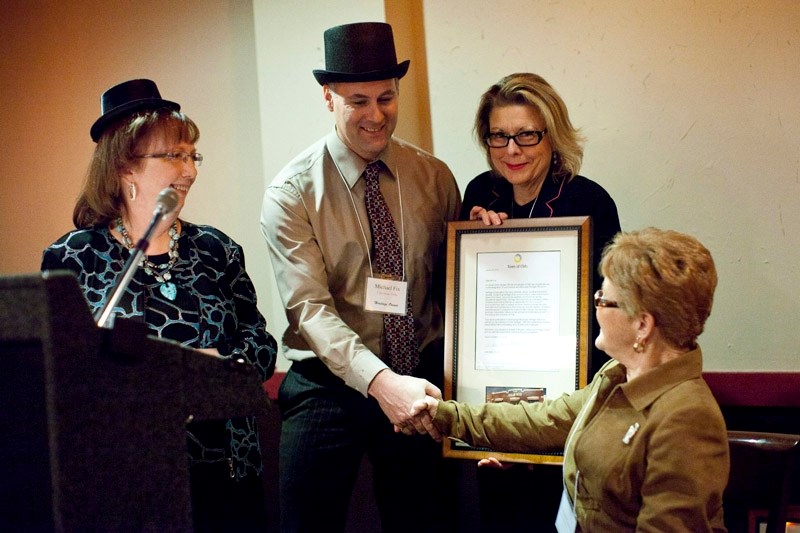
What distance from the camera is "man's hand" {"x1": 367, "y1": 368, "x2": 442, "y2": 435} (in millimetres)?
2629

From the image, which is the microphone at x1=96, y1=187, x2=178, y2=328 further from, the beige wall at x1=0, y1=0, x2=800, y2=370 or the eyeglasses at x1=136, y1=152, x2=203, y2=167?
the beige wall at x1=0, y1=0, x2=800, y2=370

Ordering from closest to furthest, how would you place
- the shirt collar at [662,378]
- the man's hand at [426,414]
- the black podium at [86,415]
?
the black podium at [86,415] → the shirt collar at [662,378] → the man's hand at [426,414]

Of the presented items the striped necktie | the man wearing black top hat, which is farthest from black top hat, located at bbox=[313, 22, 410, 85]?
the striped necktie

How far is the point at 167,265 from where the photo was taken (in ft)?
8.24

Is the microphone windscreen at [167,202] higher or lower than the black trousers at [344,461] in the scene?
higher

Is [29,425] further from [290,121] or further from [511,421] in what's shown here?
[290,121]

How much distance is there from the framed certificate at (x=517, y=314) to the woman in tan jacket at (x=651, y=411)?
400 millimetres

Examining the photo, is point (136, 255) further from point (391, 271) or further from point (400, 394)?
point (391, 271)

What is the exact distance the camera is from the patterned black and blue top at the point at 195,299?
2.44m

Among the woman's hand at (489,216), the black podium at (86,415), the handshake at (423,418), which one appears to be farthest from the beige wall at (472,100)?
the black podium at (86,415)

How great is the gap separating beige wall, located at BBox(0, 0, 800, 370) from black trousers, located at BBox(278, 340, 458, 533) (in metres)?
0.95

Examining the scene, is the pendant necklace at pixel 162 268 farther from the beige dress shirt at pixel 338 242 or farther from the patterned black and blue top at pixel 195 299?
the beige dress shirt at pixel 338 242

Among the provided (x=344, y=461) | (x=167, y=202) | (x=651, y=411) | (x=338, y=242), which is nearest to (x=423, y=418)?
(x=344, y=461)

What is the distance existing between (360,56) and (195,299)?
1.02 metres
